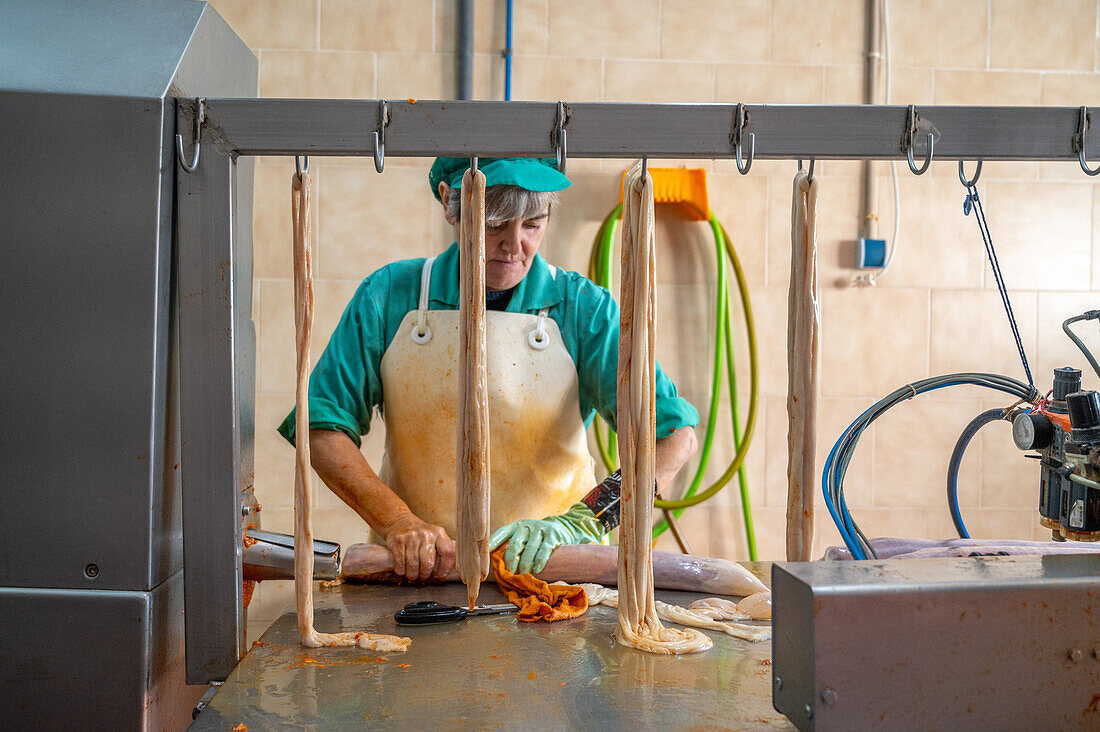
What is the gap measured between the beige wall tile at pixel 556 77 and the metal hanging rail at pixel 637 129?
5.27ft

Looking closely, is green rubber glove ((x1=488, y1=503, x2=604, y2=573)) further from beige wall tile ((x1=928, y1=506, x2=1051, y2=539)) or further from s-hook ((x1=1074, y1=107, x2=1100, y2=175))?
beige wall tile ((x1=928, y1=506, x2=1051, y2=539))

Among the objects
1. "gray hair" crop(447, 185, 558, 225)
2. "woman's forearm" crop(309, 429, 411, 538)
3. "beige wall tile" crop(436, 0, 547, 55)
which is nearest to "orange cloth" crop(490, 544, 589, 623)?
"woman's forearm" crop(309, 429, 411, 538)

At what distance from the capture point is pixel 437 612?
1.11 m

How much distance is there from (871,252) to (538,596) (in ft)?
5.74

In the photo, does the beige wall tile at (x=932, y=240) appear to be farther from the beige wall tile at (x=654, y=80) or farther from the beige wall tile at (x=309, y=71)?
the beige wall tile at (x=309, y=71)

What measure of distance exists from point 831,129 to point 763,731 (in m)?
0.62

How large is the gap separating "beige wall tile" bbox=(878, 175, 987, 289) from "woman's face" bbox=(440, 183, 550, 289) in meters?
1.24

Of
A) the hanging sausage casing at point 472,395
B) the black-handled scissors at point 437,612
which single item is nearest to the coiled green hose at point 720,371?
the black-handled scissors at point 437,612

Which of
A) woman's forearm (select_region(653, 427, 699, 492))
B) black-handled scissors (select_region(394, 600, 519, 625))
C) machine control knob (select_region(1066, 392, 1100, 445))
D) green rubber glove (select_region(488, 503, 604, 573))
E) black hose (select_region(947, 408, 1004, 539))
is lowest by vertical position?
black-handled scissors (select_region(394, 600, 519, 625))

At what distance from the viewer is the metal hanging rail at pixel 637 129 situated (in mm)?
905

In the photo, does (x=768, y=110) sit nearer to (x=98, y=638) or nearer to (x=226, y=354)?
(x=226, y=354)

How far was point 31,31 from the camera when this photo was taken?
900 millimetres

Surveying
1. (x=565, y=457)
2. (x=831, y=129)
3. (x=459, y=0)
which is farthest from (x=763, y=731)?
(x=459, y=0)

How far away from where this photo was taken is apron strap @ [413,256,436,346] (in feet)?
6.34
